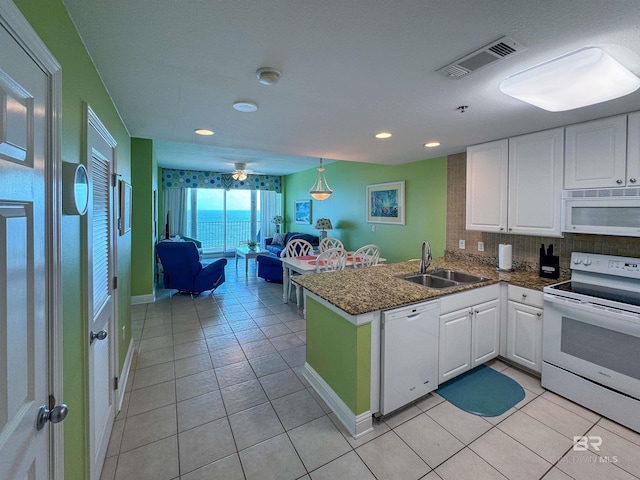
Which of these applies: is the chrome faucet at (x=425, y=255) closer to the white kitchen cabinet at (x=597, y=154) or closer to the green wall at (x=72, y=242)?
the white kitchen cabinet at (x=597, y=154)

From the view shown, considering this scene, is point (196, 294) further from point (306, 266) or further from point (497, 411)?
point (497, 411)

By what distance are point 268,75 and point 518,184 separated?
8.46 feet

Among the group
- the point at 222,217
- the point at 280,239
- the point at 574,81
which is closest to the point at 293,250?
the point at 280,239

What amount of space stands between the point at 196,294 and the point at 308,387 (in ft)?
10.9

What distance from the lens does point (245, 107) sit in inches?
83.4

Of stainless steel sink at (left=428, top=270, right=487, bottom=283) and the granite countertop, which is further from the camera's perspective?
stainless steel sink at (left=428, top=270, right=487, bottom=283)

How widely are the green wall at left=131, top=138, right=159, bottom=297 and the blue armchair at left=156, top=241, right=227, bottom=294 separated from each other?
315 mm

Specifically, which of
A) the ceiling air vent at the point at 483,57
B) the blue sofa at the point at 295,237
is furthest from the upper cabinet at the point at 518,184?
the blue sofa at the point at 295,237

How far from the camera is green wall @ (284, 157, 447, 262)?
403 cm

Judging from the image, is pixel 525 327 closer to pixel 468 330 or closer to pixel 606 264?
pixel 468 330

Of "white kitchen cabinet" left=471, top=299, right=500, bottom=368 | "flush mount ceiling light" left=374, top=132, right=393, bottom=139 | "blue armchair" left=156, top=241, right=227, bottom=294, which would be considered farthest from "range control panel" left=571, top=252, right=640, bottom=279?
"blue armchair" left=156, top=241, right=227, bottom=294

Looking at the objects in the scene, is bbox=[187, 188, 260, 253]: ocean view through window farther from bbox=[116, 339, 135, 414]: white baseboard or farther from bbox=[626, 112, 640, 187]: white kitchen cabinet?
bbox=[626, 112, 640, 187]: white kitchen cabinet

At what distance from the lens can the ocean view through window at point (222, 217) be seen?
27.8 ft

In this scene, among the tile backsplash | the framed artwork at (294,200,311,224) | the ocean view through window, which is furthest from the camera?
the ocean view through window
